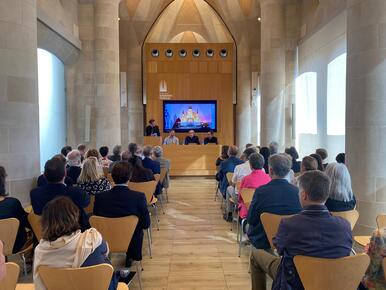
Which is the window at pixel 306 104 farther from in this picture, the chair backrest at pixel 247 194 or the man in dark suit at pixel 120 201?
the man in dark suit at pixel 120 201

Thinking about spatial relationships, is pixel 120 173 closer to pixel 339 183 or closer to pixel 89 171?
pixel 89 171

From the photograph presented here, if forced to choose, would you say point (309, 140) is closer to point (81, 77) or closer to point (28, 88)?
point (81, 77)

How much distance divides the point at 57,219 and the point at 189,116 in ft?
46.3

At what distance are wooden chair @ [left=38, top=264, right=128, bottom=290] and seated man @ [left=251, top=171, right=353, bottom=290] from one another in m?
1.07

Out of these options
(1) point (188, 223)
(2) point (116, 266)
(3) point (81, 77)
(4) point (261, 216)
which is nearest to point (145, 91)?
(3) point (81, 77)

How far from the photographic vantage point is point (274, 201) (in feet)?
11.7

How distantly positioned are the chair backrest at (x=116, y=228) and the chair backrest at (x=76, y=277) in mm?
1187

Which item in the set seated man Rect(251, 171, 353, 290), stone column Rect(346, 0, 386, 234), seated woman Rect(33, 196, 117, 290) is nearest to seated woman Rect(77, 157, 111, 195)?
seated woman Rect(33, 196, 117, 290)

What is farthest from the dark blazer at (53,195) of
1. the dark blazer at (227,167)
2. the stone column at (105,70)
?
the stone column at (105,70)

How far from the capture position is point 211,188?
10.2 metres

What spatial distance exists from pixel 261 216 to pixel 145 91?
13.6 m

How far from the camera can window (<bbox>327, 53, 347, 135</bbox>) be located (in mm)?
8617

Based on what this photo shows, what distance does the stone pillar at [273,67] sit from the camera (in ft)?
37.4

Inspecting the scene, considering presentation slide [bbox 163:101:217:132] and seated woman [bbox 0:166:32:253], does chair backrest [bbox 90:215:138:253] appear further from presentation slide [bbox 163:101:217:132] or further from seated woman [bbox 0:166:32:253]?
presentation slide [bbox 163:101:217:132]
